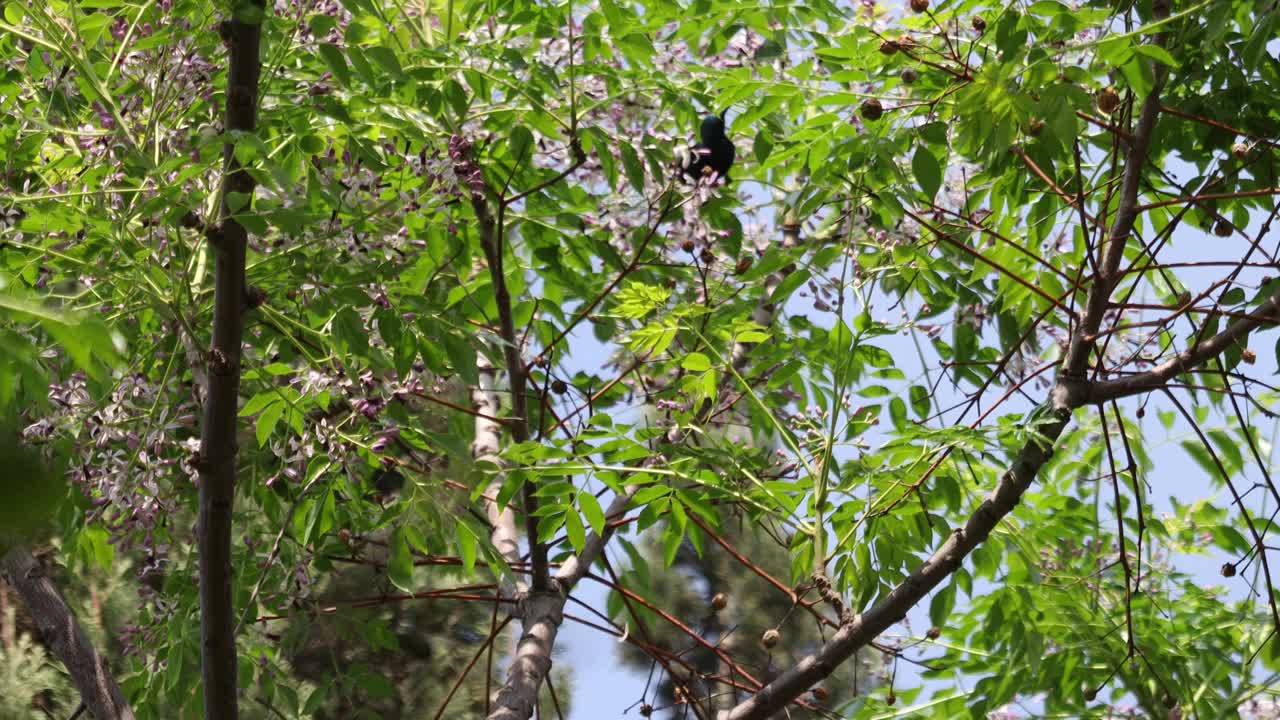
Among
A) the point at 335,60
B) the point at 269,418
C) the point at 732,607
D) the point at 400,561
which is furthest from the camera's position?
the point at 732,607

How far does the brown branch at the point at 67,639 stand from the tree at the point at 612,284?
0.33 ft

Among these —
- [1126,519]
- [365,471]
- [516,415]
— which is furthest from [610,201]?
[1126,519]

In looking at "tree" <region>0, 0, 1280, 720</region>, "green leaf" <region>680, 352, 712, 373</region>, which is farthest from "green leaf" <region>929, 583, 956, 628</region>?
"green leaf" <region>680, 352, 712, 373</region>

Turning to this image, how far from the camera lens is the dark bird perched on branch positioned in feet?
8.69

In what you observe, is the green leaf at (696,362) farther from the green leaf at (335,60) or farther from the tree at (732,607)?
the tree at (732,607)

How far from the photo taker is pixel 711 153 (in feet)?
8.77

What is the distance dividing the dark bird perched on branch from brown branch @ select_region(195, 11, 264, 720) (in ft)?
3.34

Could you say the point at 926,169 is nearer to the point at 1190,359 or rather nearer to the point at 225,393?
the point at 1190,359

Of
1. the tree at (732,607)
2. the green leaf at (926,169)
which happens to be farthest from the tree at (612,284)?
the tree at (732,607)

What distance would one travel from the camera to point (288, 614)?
2.88 meters

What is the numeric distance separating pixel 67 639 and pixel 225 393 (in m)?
1.09

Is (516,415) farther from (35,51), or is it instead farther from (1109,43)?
(1109,43)

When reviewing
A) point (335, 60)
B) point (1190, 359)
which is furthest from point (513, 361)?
point (1190, 359)

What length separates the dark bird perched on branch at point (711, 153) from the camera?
104 inches
